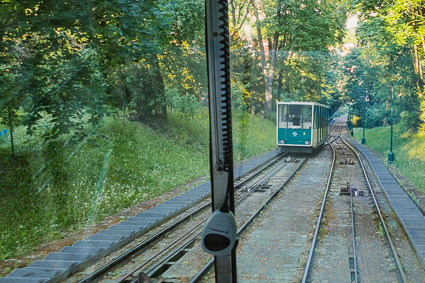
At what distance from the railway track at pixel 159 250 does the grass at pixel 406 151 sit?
213 inches

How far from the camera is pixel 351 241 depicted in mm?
4051

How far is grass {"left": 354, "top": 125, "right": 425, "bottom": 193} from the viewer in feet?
33.2

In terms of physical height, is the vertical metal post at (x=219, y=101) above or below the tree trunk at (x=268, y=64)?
below

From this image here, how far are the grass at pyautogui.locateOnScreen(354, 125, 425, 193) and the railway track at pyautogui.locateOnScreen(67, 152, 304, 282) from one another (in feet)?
17.8

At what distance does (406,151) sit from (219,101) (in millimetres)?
13650

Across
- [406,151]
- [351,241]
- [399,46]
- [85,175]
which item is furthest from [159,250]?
[406,151]

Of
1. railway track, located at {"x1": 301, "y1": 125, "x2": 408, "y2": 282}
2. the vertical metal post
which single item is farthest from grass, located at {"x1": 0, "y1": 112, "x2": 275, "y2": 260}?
the vertical metal post

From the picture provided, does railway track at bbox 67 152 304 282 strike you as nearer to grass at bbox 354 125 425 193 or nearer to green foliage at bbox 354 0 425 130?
green foliage at bbox 354 0 425 130

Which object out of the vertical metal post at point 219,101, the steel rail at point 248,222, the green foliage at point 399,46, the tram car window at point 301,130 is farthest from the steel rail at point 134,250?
the tram car window at point 301,130

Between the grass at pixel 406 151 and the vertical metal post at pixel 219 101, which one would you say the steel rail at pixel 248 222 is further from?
the grass at pixel 406 151

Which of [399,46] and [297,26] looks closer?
[297,26]

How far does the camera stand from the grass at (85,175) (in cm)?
499

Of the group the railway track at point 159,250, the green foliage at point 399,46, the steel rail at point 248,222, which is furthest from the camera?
the green foliage at point 399,46

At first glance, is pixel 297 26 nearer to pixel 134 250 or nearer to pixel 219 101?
pixel 219 101
